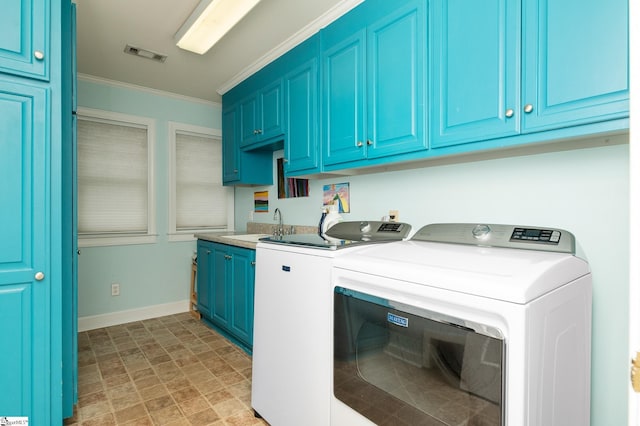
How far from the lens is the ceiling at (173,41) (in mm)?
2225

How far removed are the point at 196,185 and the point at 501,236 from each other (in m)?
3.42

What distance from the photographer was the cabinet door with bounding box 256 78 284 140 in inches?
109

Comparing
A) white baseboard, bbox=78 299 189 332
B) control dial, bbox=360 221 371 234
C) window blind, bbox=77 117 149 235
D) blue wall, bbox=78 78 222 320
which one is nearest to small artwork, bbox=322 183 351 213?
control dial, bbox=360 221 371 234

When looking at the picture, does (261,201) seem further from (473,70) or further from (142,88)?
(473,70)

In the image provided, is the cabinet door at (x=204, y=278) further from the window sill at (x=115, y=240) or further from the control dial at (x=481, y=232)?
the control dial at (x=481, y=232)

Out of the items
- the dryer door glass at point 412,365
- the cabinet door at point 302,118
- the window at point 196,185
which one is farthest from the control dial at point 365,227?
the window at point 196,185

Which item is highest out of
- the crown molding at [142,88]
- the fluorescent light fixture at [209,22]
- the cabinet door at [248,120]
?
the crown molding at [142,88]

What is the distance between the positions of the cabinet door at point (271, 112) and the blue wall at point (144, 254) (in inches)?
53.5

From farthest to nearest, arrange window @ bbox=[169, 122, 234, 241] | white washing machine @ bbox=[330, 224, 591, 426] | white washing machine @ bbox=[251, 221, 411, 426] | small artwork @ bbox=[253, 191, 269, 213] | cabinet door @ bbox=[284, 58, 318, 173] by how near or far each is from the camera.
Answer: window @ bbox=[169, 122, 234, 241] → small artwork @ bbox=[253, 191, 269, 213] → cabinet door @ bbox=[284, 58, 318, 173] → white washing machine @ bbox=[251, 221, 411, 426] → white washing machine @ bbox=[330, 224, 591, 426]

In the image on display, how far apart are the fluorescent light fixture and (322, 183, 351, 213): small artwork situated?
4.36ft

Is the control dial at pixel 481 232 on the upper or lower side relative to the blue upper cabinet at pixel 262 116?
lower

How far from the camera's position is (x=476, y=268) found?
1.07 metres

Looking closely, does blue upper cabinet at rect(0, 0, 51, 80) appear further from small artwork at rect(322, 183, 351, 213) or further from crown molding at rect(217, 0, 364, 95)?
small artwork at rect(322, 183, 351, 213)
